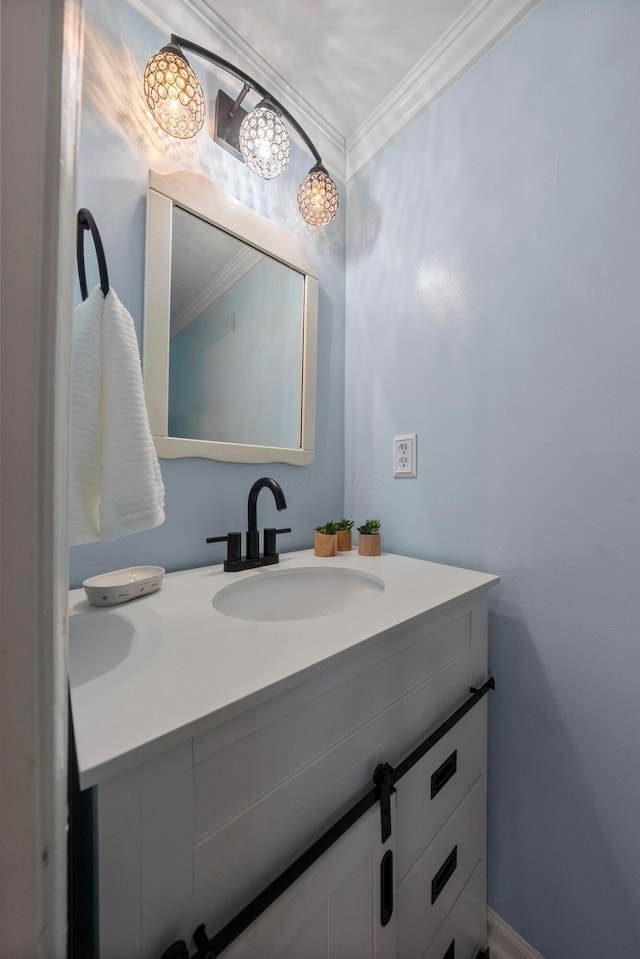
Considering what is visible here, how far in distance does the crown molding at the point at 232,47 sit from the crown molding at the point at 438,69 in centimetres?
12

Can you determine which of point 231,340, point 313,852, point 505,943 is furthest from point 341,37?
point 505,943

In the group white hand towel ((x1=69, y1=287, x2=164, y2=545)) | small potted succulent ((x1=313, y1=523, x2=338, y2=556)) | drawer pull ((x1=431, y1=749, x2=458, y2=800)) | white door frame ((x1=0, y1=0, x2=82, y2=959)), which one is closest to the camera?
white door frame ((x1=0, y1=0, x2=82, y2=959))

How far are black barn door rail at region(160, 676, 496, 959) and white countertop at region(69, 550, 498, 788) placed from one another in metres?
0.22

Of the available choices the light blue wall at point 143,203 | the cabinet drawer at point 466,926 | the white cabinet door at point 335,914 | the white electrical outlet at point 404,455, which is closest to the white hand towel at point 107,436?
the light blue wall at point 143,203

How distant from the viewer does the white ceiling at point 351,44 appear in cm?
92

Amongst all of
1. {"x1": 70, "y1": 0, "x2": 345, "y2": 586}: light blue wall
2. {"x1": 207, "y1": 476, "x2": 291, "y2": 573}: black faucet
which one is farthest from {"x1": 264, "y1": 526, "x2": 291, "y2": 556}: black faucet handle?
{"x1": 70, "y1": 0, "x2": 345, "y2": 586}: light blue wall

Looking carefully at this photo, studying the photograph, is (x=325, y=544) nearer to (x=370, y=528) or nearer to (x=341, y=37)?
(x=370, y=528)

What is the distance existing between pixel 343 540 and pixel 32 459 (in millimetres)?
965

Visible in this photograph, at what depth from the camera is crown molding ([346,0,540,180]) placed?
90 centimetres

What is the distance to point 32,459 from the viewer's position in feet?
0.66

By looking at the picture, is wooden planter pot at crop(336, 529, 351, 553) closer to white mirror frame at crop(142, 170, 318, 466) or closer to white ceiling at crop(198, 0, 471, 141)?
white mirror frame at crop(142, 170, 318, 466)

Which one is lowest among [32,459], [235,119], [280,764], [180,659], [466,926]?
[466,926]

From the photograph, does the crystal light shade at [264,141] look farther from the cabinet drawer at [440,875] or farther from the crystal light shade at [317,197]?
the cabinet drawer at [440,875]

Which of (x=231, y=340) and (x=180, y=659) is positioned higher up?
(x=231, y=340)
